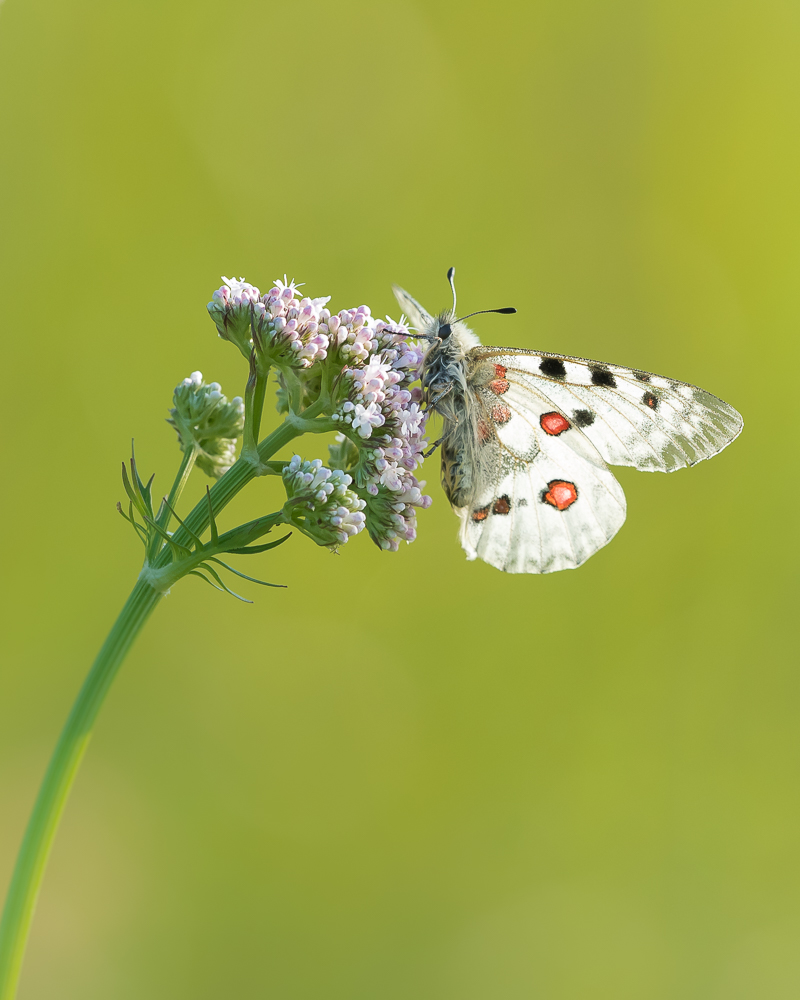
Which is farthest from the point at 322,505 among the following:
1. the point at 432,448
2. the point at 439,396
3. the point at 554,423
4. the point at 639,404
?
the point at 639,404

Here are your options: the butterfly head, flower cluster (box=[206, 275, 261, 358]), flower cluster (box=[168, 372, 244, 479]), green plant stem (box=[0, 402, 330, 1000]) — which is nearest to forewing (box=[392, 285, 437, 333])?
the butterfly head

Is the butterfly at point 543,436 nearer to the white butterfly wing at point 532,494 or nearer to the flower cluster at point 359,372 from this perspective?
the white butterfly wing at point 532,494

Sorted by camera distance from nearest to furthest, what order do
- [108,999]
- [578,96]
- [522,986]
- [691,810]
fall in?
[108,999] → [522,986] → [691,810] → [578,96]

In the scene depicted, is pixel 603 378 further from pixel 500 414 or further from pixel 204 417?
pixel 204 417


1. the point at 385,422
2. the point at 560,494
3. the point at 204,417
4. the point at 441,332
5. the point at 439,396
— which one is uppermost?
the point at 441,332

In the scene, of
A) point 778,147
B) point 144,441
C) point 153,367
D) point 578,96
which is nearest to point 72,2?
point 153,367

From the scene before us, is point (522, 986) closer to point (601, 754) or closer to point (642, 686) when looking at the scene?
point (601, 754)
